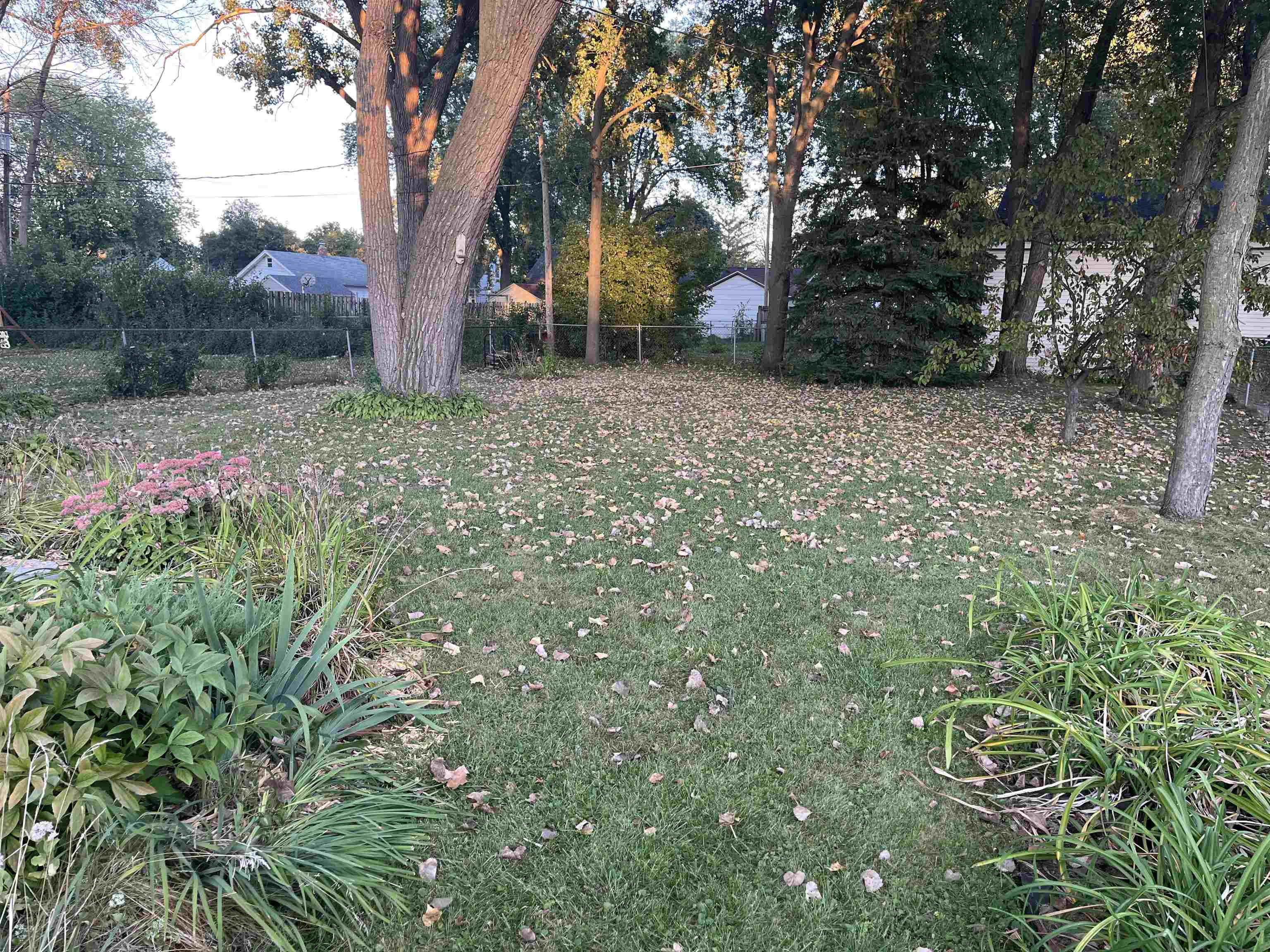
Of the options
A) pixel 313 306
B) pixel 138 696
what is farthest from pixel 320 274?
pixel 138 696

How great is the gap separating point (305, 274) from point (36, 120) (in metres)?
16.7

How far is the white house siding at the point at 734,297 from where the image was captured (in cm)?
4153

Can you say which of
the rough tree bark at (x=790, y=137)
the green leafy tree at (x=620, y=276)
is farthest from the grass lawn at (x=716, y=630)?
the green leafy tree at (x=620, y=276)

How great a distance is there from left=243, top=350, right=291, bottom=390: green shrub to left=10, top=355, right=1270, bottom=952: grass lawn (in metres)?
3.79

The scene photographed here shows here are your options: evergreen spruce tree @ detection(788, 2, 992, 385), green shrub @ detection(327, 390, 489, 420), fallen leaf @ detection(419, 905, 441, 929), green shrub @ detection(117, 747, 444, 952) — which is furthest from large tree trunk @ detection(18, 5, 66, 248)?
fallen leaf @ detection(419, 905, 441, 929)

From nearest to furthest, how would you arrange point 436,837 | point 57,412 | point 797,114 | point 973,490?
1. point 436,837
2. point 973,490
3. point 57,412
4. point 797,114

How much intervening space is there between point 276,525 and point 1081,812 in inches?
149

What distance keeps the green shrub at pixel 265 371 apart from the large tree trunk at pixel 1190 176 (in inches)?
524

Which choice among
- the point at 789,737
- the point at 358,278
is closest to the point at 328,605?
the point at 789,737

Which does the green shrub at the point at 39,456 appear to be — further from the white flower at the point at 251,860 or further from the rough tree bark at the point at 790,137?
the rough tree bark at the point at 790,137

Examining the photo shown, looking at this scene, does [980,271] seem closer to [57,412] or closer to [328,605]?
[328,605]

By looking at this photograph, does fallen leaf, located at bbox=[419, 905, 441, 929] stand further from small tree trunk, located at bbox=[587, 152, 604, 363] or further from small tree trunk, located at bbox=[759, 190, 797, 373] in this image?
small tree trunk, located at bbox=[587, 152, 604, 363]

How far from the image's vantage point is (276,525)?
3824 millimetres

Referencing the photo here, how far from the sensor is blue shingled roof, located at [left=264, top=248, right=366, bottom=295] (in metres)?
41.4
